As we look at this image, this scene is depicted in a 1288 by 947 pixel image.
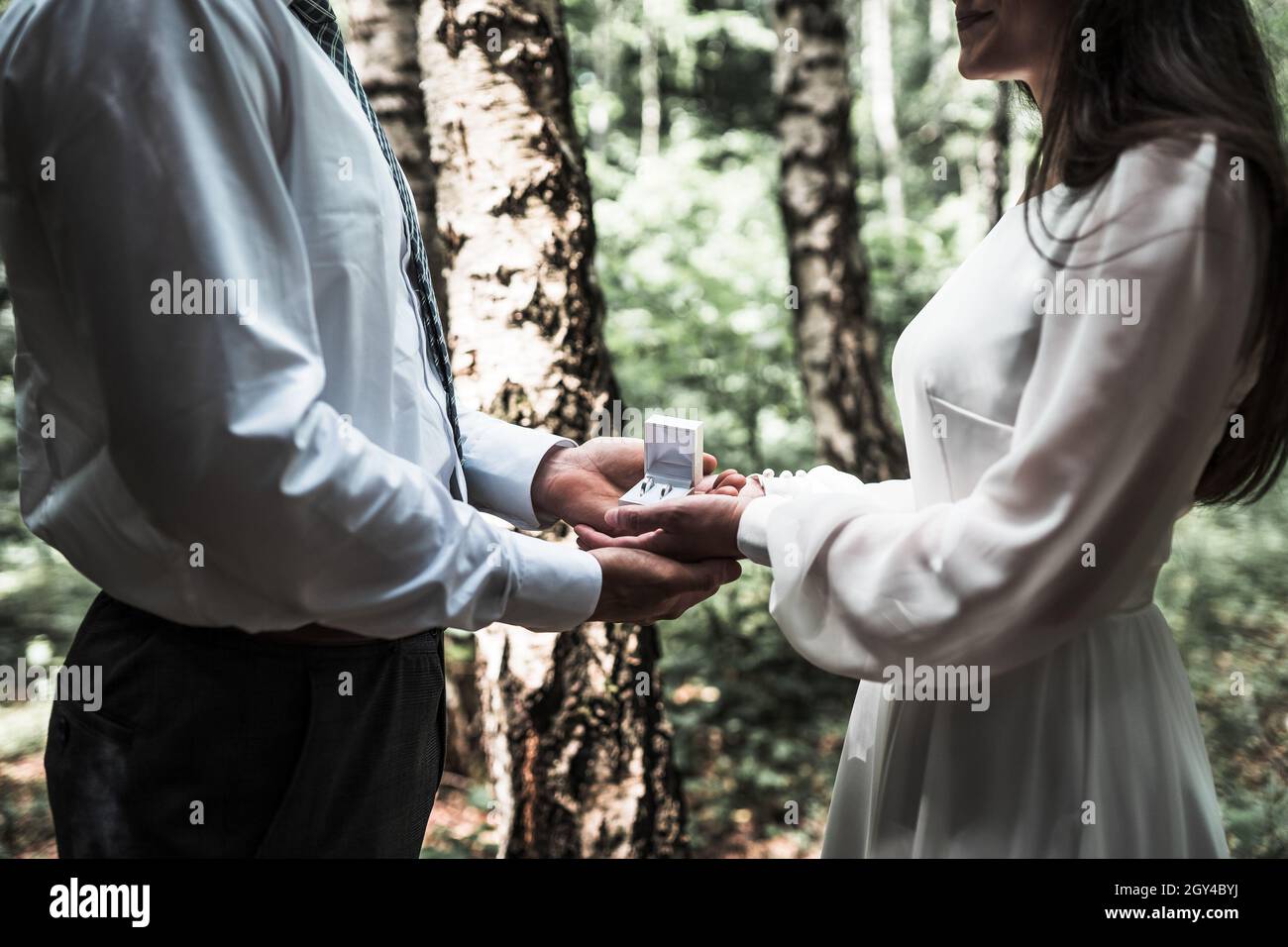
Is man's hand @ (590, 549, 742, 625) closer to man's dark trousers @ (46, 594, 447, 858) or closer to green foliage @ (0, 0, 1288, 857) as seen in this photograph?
man's dark trousers @ (46, 594, 447, 858)

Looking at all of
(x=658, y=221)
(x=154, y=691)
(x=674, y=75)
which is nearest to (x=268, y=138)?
(x=154, y=691)

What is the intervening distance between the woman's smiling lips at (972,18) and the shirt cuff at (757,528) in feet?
3.27

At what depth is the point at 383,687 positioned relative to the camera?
1666 millimetres

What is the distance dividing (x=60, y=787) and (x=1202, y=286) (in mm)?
1957

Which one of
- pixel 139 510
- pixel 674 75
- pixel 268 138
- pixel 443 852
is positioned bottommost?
pixel 443 852

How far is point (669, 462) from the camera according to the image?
2191 millimetres

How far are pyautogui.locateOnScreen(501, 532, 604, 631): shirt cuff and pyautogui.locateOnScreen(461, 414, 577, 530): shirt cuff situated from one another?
0.48 metres

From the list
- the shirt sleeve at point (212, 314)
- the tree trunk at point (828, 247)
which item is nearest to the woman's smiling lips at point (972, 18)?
the shirt sleeve at point (212, 314)

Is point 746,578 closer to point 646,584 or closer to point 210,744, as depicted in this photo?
point 646,584

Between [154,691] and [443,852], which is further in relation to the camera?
[443,852]

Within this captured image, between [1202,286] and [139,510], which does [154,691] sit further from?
[1202,286]

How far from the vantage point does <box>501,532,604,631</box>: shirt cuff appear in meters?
1.74

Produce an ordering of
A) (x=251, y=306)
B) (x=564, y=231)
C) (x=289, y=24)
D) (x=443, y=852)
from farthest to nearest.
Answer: (x=443, y=852)
(x=564, y=231)
(x=289, y=24)
(x=251, y=306)

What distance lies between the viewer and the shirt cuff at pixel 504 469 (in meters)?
2.30
